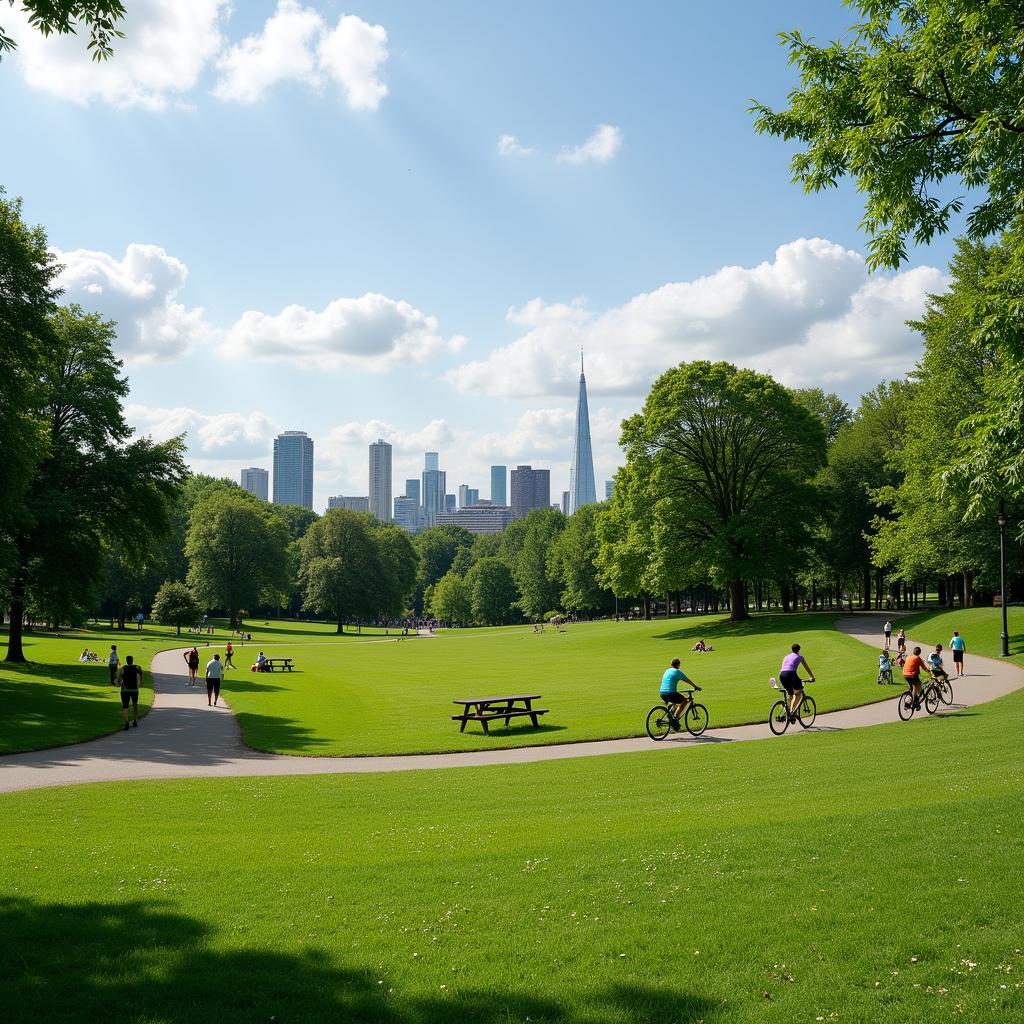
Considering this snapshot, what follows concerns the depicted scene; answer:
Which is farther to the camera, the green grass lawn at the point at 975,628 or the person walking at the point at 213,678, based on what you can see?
the green grass lawn at the point at 975,628

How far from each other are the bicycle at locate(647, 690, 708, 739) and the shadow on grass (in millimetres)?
16145

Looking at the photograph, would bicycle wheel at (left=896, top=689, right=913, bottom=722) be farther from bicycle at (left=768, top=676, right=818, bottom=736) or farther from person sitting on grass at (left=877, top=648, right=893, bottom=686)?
person sitting on grass at (left=877, top=648, right=893, bottom=686)

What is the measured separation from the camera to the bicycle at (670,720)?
21844mm

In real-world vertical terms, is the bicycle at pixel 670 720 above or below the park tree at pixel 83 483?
below

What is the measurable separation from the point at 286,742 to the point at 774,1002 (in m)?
19.3

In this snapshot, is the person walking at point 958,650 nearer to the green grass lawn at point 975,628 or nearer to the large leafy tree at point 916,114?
the green grass lawn at point 975,628

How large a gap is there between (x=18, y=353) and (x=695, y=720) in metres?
25.7

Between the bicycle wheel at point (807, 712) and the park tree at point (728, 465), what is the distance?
122ft

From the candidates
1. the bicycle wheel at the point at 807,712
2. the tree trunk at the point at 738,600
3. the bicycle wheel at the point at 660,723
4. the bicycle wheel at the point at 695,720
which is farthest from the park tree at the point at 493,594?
the bicycle wheel at the point at 660,723

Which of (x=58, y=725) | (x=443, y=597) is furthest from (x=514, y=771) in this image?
(x=443, y=597)

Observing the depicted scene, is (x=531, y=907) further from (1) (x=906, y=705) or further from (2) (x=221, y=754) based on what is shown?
(1) (x=906, y=705)

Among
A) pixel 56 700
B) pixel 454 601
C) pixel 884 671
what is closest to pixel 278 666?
pixel 56 700

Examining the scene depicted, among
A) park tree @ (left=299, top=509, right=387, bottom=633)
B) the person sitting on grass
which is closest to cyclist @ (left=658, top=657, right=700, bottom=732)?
the person sitting on grass

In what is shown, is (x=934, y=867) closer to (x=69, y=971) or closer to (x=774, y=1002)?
(x=774, y=1002)
